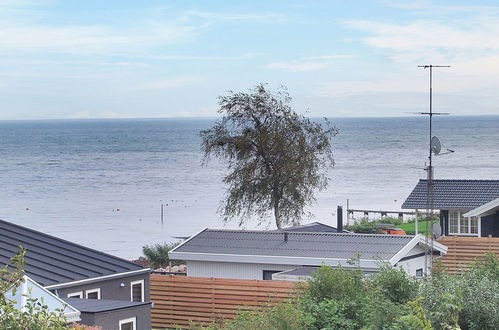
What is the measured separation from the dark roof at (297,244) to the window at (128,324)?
7546 mm

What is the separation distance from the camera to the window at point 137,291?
1030 inches

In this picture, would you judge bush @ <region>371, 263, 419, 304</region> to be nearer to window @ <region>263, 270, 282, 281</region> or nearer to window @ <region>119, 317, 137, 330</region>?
window @ <region>119, 317, 137, 330</region>

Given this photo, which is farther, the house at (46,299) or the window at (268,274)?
the window at (268,274)

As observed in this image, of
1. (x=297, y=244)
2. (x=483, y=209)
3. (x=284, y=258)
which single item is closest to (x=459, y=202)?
(x=483, y=209)

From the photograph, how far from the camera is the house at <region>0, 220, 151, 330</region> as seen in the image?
22.2m

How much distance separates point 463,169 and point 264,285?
400 ft

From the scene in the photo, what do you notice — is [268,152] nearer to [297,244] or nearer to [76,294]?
[297,244]

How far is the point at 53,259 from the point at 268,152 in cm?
2354

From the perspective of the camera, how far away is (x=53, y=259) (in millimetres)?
25109

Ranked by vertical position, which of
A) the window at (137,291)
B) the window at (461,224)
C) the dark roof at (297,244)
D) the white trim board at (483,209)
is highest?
the white trim board at (483,209)

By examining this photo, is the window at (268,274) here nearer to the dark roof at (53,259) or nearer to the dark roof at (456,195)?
the dark roof at (53,259)

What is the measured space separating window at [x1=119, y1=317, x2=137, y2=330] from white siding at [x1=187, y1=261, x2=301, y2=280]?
7470 mm

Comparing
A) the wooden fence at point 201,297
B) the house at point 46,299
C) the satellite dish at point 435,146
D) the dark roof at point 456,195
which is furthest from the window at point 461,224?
the house at point 46,299

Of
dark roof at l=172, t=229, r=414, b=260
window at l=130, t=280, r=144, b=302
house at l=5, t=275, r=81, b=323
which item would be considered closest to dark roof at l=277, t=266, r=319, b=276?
dark roof at l=172, t=229, r=414, b=260
